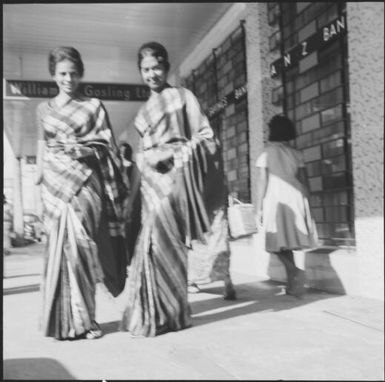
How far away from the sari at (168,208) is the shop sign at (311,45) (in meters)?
2.26

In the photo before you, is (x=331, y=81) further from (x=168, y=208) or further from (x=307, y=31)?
(x=168, y=208)

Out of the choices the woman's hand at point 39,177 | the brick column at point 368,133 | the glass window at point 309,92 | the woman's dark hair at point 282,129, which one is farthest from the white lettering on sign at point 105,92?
the glass window at point 309,92

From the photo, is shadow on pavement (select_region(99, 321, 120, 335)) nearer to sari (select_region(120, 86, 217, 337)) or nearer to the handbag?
sari (select_region(120, 86, 217, 337))

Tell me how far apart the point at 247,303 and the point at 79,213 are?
68.2 inches

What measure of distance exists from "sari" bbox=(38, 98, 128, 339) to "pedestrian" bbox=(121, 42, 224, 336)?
0.67 ft

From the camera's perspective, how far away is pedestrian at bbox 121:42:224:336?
2037 millimetres

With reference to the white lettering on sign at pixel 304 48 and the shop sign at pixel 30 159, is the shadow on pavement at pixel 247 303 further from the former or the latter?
the white lettering on sign at pixel 304 48

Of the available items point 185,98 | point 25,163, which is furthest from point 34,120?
point 185,98

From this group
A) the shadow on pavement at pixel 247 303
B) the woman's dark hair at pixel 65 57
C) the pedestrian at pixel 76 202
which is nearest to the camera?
the woman's dark hair at pixel 65 57

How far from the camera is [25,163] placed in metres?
1.52

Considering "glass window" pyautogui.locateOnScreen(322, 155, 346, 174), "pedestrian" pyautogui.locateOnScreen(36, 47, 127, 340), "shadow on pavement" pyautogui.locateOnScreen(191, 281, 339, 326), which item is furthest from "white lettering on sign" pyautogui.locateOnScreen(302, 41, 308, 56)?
"pedestrian" pyautogui.locateOnScreen(36, 47, 127, 340)

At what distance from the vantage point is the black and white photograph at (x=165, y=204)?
1524 millimetres

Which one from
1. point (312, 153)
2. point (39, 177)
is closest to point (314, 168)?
point (312, 153)

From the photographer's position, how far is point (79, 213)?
210 centimetres
